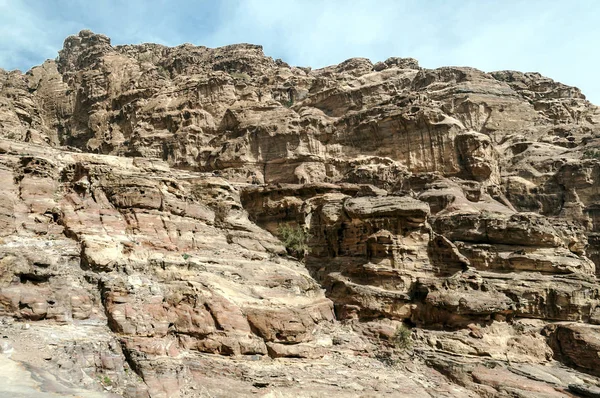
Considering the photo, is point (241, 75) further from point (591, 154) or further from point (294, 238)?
point (591, 154)

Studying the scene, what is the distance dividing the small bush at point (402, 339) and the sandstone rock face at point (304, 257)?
0.08 m

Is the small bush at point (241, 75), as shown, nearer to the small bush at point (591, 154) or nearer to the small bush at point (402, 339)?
the small bush at point (591, 154)

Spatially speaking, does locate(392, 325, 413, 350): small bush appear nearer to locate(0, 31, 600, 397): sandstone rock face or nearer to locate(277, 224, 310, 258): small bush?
locate(0, 31, 600, 397): sandstone rock face

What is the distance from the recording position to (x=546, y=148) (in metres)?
53.0

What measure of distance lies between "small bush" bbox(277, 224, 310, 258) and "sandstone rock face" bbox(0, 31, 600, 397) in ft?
1.25

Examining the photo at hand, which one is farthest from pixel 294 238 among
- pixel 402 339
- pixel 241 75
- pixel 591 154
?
pixel 241 75

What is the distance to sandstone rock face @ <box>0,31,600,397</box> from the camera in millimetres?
20016

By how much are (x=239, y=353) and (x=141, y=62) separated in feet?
183

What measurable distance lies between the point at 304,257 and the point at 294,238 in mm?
1508

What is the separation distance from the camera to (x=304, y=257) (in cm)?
3453

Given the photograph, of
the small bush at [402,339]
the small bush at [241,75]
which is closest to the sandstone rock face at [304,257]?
the small bush at [402,339]

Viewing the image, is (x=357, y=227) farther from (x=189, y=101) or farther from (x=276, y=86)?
(x=276, y=86)

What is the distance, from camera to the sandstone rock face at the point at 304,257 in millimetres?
20016

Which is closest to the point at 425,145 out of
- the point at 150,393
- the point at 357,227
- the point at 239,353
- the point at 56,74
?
the point at 357,227
